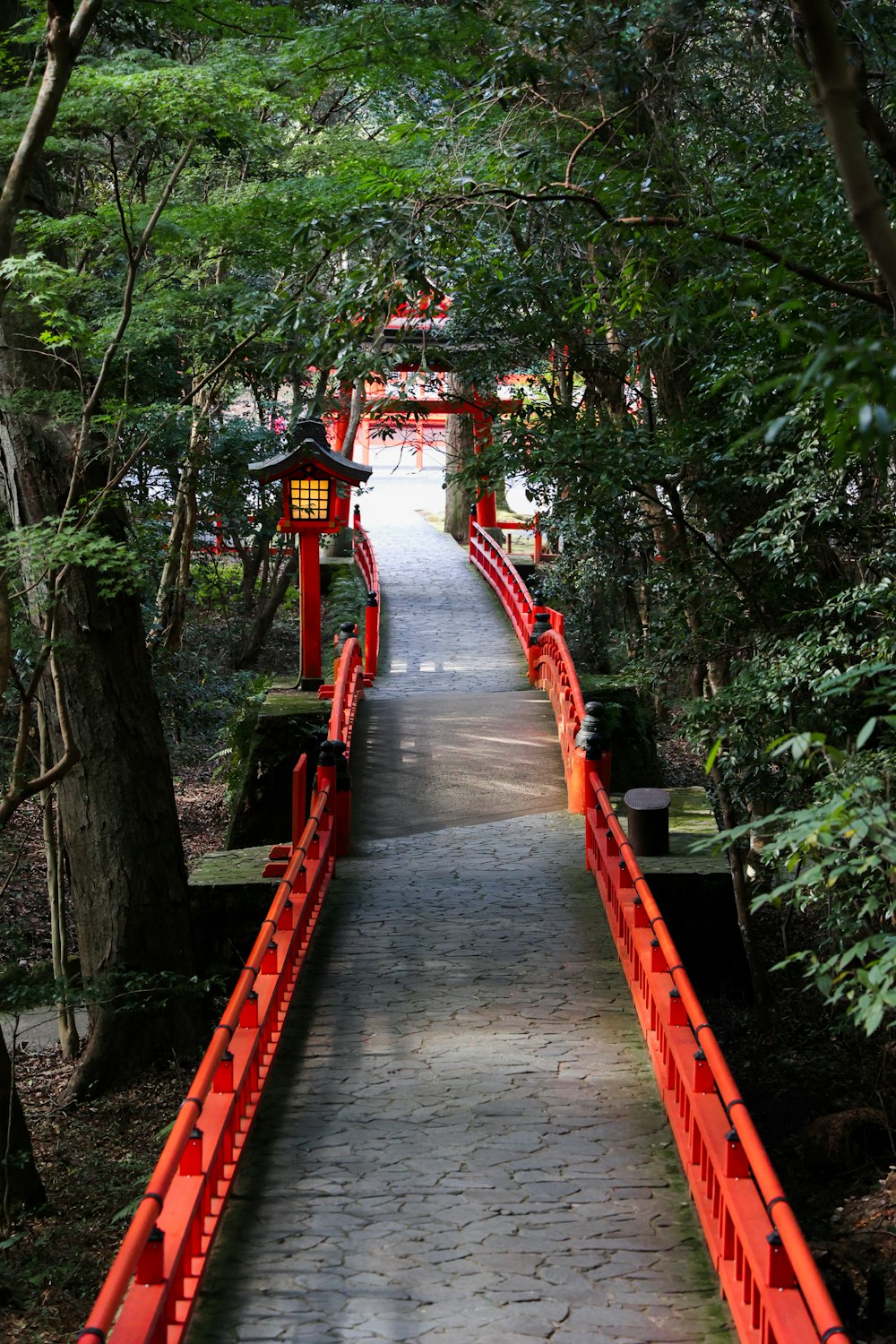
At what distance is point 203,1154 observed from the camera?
18.5ft

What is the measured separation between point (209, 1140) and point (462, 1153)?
4.77 feet

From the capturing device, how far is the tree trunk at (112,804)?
10102mm

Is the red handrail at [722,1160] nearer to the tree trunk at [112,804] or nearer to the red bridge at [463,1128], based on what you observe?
the red bridge at [463,1128]

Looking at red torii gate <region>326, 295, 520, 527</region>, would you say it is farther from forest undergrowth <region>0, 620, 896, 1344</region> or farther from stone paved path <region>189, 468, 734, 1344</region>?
forest undergrowth <region>0, 620, 896, 1344</region>

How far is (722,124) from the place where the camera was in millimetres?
11023

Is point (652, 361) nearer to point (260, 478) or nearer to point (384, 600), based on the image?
point (260, 478)

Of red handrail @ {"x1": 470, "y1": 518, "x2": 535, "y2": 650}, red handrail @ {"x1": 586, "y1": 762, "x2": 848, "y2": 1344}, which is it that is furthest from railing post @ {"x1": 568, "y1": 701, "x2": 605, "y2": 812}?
red handrail @ {"x1": 470, "y1": 518, "x2": 535, "y2": 650}

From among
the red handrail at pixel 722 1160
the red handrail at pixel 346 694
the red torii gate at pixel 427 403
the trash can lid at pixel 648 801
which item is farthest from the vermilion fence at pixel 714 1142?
the red torii gate at pixel 427 403

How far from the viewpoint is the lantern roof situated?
14039 mm

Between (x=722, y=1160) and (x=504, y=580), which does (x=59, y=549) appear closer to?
(x=722, y=1160)

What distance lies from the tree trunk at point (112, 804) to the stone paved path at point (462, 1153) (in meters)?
1.57

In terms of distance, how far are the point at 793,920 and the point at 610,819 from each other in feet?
18.5

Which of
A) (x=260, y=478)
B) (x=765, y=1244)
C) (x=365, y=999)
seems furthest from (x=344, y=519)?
(x=765, y=1244)

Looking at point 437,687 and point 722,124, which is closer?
point 722,124
